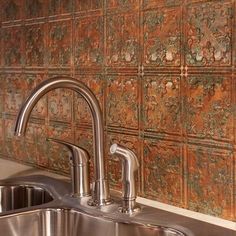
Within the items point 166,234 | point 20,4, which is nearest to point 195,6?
point 166,234

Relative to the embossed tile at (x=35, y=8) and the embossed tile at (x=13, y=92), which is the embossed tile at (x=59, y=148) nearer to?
the embossed tile at (x=13, y=92)

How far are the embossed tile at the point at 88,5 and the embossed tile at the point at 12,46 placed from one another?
333 millimetres

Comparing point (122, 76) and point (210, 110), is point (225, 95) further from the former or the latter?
point (122, 76)

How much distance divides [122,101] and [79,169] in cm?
20

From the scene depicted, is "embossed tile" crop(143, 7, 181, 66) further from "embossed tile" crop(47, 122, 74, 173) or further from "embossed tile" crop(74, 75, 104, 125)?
"embossed tile" crop(47, 122, 74, 173)

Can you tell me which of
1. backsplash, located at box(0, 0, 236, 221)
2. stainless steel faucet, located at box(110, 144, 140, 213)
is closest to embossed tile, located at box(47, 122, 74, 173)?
backsplash, located at box(0, 0, 236, 221)

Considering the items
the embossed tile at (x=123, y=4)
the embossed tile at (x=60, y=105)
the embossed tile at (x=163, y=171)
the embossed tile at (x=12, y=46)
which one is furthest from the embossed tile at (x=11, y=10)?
the embossed tile at (x=163, y=171)

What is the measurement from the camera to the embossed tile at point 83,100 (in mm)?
1368

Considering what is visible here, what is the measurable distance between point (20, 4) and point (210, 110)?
0.86 m

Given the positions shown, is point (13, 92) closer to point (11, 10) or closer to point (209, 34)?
point (11, 10)

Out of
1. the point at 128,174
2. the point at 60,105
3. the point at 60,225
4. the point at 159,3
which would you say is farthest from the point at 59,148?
the point at 159,3

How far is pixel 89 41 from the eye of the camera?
4.58 ft

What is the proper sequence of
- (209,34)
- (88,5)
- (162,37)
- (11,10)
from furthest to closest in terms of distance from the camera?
(11,10) → (88,5) → (162,37) → (209,34)

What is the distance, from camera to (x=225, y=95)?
1.05 metres
